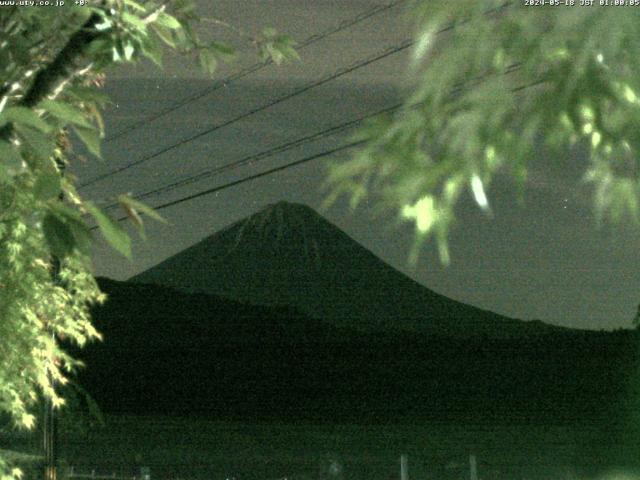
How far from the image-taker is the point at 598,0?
184 centimetres

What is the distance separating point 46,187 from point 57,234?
17cm

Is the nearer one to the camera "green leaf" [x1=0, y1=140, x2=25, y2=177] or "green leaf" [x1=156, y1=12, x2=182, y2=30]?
"green leaf" [x1=0, y1=140, x2=25, y2=177]

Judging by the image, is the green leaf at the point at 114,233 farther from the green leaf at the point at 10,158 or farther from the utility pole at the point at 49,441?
the utility pole at the point at 49,441

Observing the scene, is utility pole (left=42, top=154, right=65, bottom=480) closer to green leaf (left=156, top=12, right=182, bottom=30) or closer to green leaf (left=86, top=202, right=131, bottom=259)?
green leaf (left=156, top=12, right=182, bottom=30)

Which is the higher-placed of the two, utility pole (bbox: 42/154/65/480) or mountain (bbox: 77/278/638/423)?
mountain (bbox: 77/278/638/423)

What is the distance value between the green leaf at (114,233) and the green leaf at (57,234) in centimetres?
12

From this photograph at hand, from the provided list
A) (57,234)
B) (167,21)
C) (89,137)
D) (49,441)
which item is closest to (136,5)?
(167,21)

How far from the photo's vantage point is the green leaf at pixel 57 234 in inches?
105

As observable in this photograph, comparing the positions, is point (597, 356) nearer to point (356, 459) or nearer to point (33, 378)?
point (356, 459)

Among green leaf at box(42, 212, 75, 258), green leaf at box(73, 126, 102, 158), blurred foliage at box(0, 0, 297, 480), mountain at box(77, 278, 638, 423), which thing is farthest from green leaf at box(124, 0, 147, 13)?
mountain at box(77, 278, 638, 423)

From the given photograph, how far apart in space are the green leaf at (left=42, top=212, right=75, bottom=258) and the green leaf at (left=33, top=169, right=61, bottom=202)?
0.12 meters

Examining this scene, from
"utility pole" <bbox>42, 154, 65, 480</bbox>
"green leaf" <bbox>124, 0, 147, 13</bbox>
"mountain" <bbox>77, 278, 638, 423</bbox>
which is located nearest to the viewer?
"green leaf" <bbox>124, 0, 147, 13</bbox>

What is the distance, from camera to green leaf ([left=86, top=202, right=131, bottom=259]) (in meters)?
2.56

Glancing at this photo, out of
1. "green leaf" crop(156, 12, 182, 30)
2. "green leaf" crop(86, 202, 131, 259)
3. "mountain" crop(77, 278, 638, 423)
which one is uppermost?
"mountain" crop(77, 278, 638, 423)
